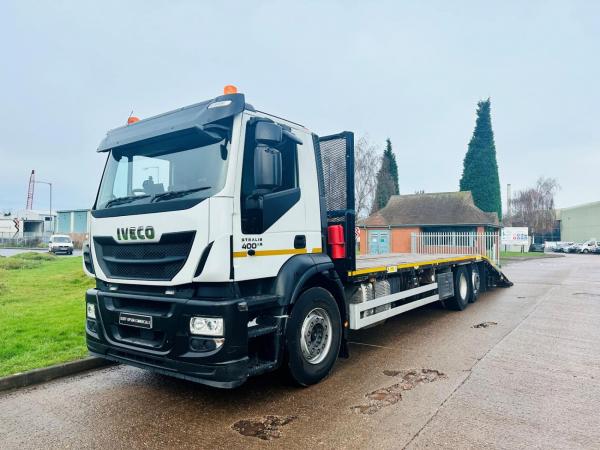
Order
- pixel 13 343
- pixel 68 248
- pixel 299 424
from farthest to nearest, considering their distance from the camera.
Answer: pixel 68 248
pixel 13 343
pixel 299 424

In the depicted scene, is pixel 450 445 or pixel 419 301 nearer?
pixel 450 445

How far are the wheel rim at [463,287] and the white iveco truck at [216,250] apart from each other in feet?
17.7

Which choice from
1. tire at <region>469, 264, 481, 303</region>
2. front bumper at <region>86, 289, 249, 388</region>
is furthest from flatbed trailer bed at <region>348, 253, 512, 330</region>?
front bumper at <region>86, 289, 249, 388</region>

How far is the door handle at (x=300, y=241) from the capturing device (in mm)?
4648

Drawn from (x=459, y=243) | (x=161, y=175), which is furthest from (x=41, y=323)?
(x=459, y=243)

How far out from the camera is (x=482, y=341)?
6.71m

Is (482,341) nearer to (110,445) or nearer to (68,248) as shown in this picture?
(110,445)

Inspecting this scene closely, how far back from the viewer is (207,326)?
3725 mm

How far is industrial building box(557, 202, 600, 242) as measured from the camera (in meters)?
62.9

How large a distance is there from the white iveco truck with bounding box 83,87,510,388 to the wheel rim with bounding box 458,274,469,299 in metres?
5.39

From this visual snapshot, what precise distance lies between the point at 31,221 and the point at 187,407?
246 feet

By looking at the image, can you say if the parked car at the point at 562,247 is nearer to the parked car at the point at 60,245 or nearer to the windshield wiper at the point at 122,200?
the parked car at the point at 60,245

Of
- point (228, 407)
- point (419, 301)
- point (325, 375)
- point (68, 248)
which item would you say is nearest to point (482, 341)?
point (419, 301)

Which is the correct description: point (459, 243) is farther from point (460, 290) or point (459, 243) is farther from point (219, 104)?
point (219, 104)
